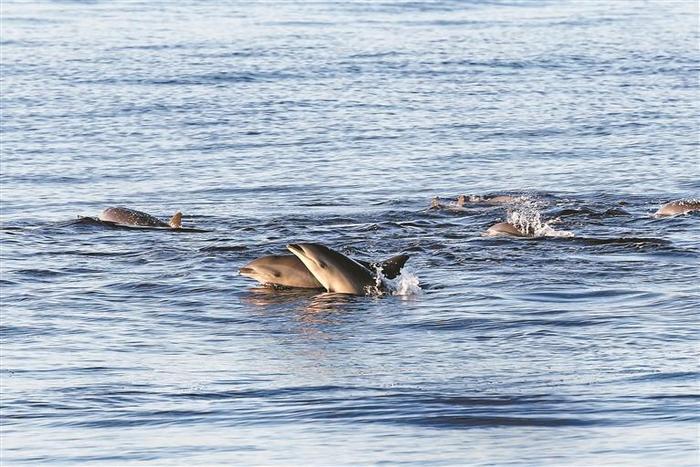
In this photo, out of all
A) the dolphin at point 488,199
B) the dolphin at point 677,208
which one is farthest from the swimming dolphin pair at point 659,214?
the dolphin at point 488,199

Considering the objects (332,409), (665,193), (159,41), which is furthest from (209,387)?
(159,41)

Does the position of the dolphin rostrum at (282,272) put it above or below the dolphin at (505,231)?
below

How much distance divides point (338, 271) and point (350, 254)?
7.10 ft

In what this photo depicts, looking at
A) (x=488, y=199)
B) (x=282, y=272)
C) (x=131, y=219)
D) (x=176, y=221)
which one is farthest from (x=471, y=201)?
(x=282, y=272)

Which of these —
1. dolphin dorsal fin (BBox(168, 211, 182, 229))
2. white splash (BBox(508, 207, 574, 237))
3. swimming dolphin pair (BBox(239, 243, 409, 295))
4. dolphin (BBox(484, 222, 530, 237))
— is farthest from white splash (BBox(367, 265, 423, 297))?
dolphin dorsal fin (BBox(168, 211, 182, 229))

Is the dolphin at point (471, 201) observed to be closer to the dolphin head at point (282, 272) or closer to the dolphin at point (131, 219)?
the dolphin at point (131, 219)

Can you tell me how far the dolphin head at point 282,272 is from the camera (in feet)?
48.7

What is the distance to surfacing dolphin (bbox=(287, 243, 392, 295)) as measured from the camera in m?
14.5

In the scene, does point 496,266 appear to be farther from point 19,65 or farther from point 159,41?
point 159,41

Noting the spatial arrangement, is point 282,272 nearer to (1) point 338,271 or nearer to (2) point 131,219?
(1) point 338,271

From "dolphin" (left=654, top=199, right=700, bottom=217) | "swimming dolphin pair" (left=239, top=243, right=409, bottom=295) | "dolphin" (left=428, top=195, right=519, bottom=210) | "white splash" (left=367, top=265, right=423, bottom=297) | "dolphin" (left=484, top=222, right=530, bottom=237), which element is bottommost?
"white splash" (left=367, top=265, right=423, bottom=297)

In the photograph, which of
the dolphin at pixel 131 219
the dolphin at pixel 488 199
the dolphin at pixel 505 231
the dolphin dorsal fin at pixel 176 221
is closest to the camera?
the dolphin at pixel 505 231

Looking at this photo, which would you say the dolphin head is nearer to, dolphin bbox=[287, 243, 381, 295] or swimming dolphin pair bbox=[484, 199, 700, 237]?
dolphin bbox=[287, 243, 381, 295]

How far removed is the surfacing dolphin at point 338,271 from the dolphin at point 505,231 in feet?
10.5
